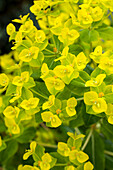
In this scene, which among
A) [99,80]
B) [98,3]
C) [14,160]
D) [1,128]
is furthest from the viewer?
[14,160]

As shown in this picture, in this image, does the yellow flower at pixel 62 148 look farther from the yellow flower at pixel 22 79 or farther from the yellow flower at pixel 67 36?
the yellow flower at pixel 67 36

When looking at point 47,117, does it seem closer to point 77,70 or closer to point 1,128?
point 77,70

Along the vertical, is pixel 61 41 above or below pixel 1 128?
above

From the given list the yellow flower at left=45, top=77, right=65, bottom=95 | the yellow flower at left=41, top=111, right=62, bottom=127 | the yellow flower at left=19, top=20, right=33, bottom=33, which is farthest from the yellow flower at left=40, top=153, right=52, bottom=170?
the yellow flower at left=19, top=20, right=33, bottom=33

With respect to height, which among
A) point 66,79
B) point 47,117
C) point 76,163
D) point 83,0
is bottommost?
point 76,163

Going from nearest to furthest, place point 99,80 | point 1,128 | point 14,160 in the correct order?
1. point 99,80
2. point 1,128
3. point 14,160

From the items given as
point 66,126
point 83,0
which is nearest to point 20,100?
point 83,0

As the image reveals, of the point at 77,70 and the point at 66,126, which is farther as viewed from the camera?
the point at 66,126
